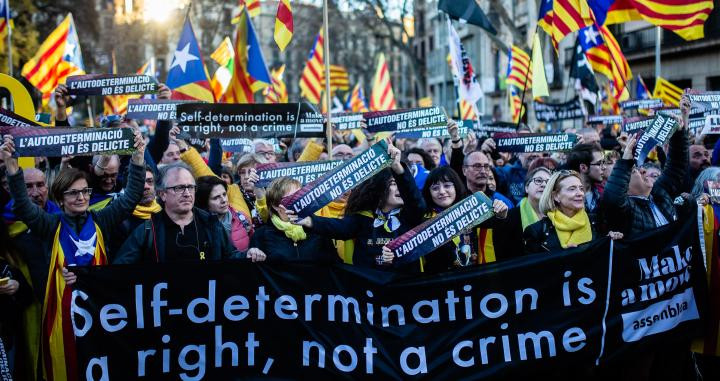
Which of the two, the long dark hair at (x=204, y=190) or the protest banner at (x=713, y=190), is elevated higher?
the long dark hair at (x=204, y=190)

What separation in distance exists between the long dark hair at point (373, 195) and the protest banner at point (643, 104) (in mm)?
6733

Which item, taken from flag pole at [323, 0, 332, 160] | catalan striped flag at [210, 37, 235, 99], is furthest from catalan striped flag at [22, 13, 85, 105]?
flag pole at [323, 0, 332, 160]

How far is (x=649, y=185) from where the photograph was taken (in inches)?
222

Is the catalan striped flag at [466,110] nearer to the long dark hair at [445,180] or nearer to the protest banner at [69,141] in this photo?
the long dark hair at [445,180]

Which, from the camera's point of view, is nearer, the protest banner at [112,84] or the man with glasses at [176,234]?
the man with glasses at [176,234]

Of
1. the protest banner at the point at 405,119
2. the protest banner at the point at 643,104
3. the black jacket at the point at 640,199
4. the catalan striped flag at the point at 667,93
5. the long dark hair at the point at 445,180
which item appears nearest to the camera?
the black jacket at the point at 640,199

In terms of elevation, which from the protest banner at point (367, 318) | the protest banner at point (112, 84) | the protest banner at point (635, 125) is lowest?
the protest banner at point (367, 318)

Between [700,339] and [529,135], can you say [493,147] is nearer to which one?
[529,135]

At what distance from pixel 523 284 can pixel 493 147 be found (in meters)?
3.18

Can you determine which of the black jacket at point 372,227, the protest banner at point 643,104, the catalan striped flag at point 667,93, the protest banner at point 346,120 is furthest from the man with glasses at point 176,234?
the catalan striped flag at point 667,93

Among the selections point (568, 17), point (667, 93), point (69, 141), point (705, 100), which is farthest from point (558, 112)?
point (69, 141)

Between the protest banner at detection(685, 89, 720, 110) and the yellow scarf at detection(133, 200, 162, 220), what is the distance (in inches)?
155

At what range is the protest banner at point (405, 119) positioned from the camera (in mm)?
6594

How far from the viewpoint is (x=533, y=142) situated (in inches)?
294
